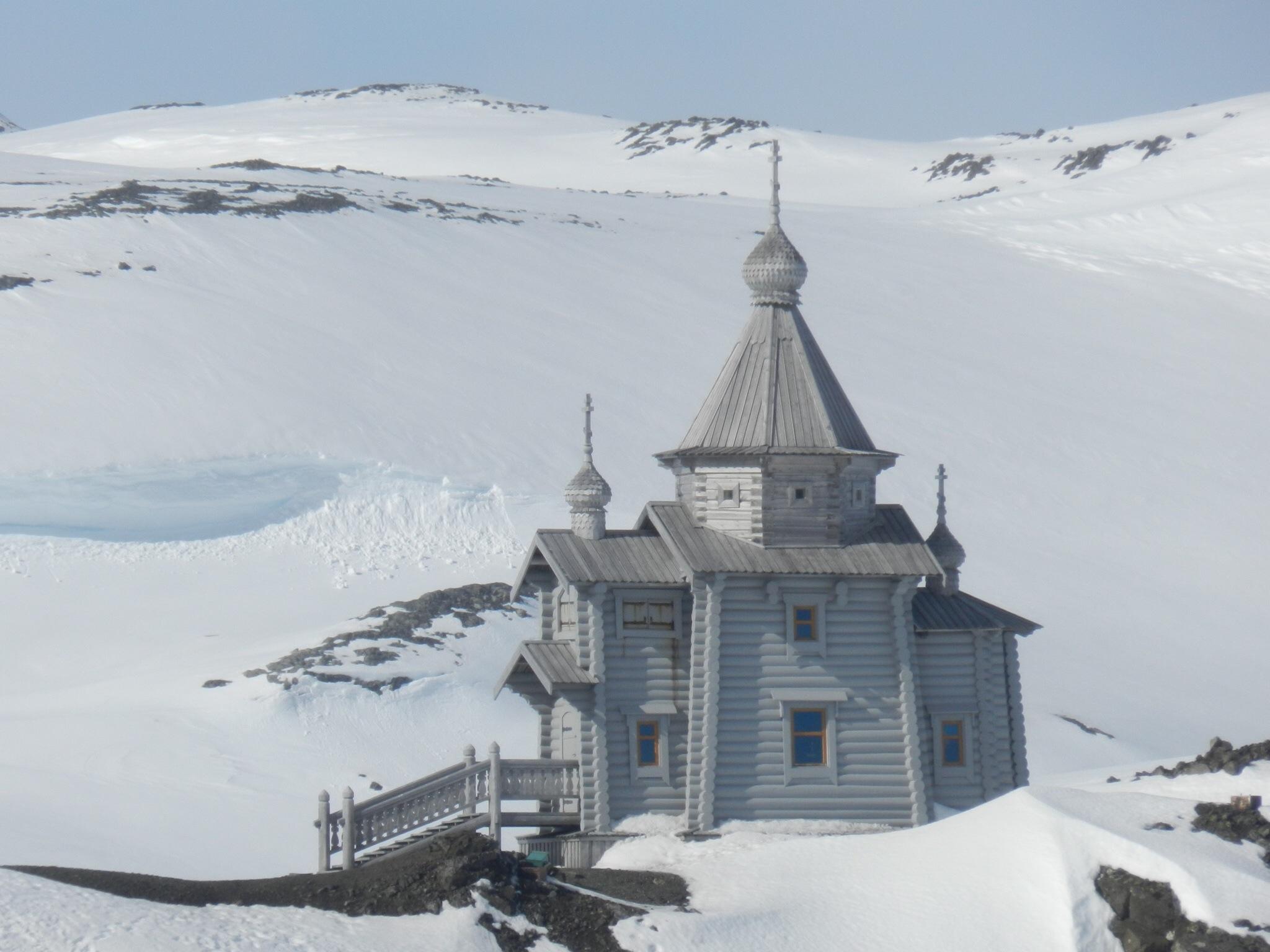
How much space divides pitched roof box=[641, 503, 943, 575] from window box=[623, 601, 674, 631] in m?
0.78

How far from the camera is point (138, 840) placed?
2769cm

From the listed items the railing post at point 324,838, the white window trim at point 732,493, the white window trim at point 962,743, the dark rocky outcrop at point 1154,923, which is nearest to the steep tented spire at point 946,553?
the white window trim at point 962,743

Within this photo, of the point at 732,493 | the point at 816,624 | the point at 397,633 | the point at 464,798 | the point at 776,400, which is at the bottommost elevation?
the point at 464,798

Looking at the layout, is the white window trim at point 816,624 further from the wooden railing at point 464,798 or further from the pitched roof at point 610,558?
the wooden railing at point 464,798

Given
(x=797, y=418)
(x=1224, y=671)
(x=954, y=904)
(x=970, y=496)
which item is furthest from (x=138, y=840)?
(x=970, y=496)

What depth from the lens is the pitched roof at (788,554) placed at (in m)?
23.9

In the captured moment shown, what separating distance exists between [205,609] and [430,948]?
24262 mm

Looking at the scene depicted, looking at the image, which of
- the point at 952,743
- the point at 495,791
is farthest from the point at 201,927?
the point at 952,743

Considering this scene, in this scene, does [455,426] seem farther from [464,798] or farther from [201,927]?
[201,927]

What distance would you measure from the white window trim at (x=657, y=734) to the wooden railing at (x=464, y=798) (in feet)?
2.85

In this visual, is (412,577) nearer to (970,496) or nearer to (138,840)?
(138,840)

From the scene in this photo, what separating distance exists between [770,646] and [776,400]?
369 cm

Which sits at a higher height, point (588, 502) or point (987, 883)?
point (588, 502)

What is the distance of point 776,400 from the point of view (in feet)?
83.1
